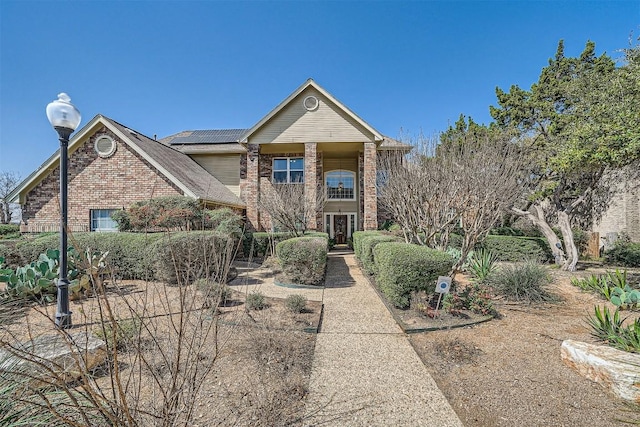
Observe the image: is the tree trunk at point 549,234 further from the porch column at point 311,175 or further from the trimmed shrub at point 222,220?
the trimmed shrub at point 222,220

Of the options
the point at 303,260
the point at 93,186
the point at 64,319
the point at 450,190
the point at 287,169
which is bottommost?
the point at 64,319

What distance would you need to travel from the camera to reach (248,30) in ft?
31.7

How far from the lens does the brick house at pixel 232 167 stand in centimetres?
1416

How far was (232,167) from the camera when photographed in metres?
18.7

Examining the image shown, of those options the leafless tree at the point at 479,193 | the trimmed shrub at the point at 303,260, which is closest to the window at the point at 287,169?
the trimmed shrub at the point at 303,260

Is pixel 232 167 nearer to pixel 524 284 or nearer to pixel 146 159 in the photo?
pixel 146 159

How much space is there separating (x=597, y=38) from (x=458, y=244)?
33.9ft

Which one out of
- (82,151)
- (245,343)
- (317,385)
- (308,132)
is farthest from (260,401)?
(82,151)

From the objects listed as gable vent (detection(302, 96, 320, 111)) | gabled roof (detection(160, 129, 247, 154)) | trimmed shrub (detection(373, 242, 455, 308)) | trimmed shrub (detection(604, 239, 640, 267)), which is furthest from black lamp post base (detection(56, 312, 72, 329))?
trimmed shrub (detection(604, 239, 640, 267))

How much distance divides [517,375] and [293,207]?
1120 centimetres

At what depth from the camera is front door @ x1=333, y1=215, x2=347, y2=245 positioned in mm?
20094

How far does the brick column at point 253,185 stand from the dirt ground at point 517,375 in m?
13.7

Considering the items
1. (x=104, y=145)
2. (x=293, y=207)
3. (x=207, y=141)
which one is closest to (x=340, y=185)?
(x=293, y=207)

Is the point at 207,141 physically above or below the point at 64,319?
above
